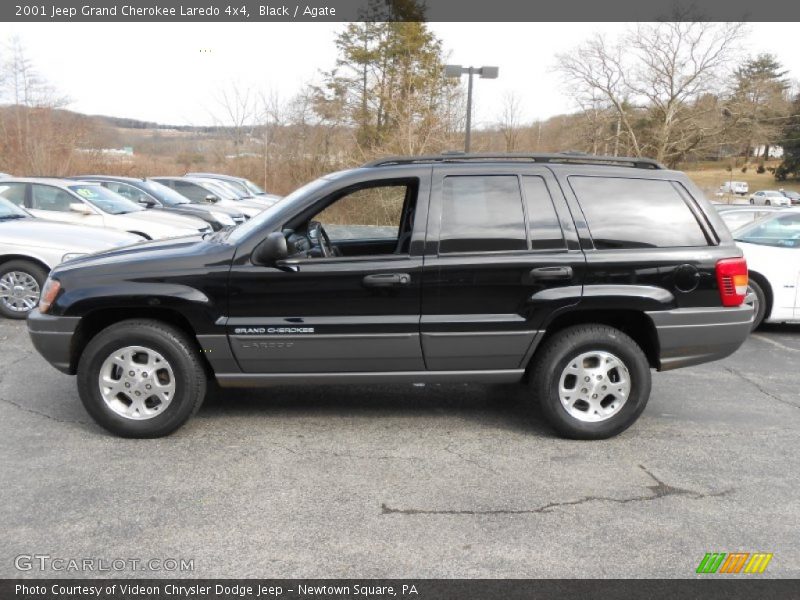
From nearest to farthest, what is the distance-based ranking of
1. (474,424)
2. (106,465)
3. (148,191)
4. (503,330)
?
(106,465)
(503,330)
(474,424)
(148,191)

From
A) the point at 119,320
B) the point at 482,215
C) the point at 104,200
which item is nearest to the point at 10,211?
the point at 104,200

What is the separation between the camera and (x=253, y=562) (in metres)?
3.01

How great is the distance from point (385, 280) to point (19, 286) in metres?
5.64

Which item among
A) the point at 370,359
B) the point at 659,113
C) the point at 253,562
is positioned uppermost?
the point at 659,113

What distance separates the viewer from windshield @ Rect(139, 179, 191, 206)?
47.2 ft

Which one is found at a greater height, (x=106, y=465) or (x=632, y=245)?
(x=632, y=245)

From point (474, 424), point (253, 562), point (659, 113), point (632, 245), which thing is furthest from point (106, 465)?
point (659, 113)

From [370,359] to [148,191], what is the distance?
452 inches

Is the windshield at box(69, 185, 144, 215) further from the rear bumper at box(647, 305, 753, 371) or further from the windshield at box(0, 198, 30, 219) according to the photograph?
the rear bumper at box(647, 305, 753, 371)

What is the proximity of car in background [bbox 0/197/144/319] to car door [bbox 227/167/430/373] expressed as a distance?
4227 millimetres

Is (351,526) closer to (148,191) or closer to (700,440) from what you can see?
(700,440)

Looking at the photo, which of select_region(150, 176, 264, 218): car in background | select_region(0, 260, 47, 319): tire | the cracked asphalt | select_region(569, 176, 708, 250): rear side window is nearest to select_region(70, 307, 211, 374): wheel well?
the cracked asphalt

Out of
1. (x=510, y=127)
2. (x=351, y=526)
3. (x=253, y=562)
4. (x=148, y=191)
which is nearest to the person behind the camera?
(x=253, y=562)

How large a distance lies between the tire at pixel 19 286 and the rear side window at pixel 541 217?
237 inches
